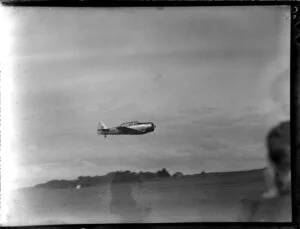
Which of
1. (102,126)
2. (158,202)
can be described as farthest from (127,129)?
(158,202)

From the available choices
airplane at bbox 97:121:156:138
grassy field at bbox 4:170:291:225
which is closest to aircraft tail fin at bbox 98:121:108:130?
airplane at bbox 97:121:156:138

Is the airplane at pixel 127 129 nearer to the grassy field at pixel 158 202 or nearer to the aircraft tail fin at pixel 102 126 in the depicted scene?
the aircraft tail fin at pixel 102 126

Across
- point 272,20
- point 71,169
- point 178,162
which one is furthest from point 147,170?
point 272,20

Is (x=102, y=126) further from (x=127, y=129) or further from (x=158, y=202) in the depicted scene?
(x=158, y=202)

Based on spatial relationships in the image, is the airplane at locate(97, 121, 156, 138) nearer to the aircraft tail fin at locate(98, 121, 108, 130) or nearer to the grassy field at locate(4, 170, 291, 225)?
the aircraft tail fin at locate(98, 121, 108, 130)

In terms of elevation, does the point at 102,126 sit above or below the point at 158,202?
above
